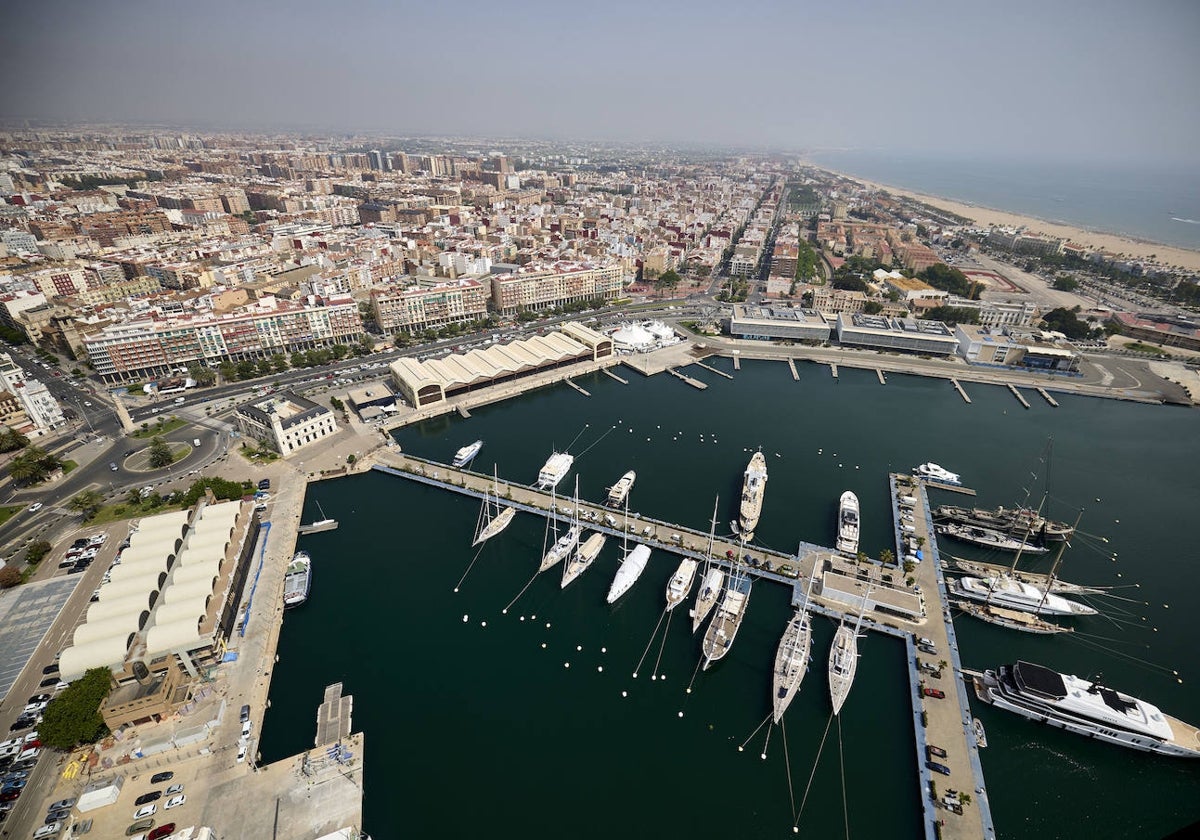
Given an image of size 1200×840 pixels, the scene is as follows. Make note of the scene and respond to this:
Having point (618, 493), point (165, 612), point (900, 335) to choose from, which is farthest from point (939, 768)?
point (900, 335)

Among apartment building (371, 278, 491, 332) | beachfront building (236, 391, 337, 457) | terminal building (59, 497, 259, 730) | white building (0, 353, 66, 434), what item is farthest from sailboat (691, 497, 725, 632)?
white building (0, 353, 66, 434)

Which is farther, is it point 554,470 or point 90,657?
point 554,470

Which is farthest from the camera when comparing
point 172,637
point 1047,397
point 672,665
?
point 1047,397

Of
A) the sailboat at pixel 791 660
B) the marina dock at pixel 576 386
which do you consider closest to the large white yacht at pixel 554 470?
the marina dock at pixel 576 386

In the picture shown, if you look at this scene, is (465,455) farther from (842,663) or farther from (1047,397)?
(1047,397)

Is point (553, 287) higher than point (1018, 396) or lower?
higher

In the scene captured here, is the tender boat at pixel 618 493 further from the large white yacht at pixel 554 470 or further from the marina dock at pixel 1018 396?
the marina dock at pixel 1018 396

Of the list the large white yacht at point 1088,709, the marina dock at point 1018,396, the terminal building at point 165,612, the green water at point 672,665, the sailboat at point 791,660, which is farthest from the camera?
the marina dock at point 1018,396

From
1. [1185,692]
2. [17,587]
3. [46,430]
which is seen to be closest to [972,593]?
[1185,692]
